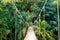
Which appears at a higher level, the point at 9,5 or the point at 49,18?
the point at 9,5

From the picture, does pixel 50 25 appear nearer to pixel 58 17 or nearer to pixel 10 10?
pixel 58 17

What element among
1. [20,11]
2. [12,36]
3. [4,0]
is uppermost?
[4,0]

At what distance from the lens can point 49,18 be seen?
13.4m

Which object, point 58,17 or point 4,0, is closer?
point 4,0

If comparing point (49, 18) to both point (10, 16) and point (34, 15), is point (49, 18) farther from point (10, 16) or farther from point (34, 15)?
point (10, 16)

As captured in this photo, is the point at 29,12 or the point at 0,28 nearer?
the point at 0,28

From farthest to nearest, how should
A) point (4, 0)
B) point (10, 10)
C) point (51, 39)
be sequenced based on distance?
point (10, 10)
point (51, 39)
point (4, 0)

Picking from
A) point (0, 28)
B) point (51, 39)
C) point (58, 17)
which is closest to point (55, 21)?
point (58, 17)

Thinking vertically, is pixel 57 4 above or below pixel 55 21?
above

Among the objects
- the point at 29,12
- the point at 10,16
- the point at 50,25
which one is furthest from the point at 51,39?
the point at 10,16

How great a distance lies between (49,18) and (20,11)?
197 cm

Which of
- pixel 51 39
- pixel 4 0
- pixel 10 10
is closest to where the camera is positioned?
pixel 4 0

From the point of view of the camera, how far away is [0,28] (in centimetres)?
1141

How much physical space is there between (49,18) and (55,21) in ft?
1.66
